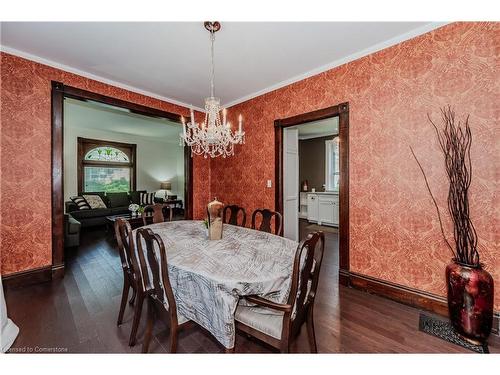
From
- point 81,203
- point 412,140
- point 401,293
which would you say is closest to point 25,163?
point 81,203

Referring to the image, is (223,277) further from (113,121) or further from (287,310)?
(113,121)

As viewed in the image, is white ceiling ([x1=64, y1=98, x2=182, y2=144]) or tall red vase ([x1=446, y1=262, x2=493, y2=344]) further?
white ceiling ([x1=64, y1=98, x2=182, y2=144])

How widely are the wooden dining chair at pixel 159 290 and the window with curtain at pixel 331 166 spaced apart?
5.63 meters

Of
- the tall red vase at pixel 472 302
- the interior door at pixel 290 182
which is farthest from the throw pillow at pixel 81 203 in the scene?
the tall red vase at pixel 472 302

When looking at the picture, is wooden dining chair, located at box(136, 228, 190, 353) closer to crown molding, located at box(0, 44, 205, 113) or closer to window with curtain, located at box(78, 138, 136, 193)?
crown molding, located at box(0, 44, 205, 113)

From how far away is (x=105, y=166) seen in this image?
22.2 ft

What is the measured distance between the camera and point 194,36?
7.07 feet

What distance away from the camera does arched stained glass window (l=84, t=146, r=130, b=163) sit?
257 inches

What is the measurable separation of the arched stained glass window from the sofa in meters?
1.17

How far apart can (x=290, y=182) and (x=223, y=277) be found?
2.65 metres

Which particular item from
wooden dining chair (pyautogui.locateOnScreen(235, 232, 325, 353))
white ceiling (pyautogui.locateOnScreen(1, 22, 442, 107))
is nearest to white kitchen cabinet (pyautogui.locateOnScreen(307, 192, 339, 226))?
white ceiling (pyautogui.locateOnScreen(1, 22, 442, 107))

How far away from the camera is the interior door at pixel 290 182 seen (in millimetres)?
3523

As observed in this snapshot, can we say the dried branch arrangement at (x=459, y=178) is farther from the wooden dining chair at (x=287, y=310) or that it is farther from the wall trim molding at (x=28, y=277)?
the wall trim molding at (x=28, y=277)

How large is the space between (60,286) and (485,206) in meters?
4.27
